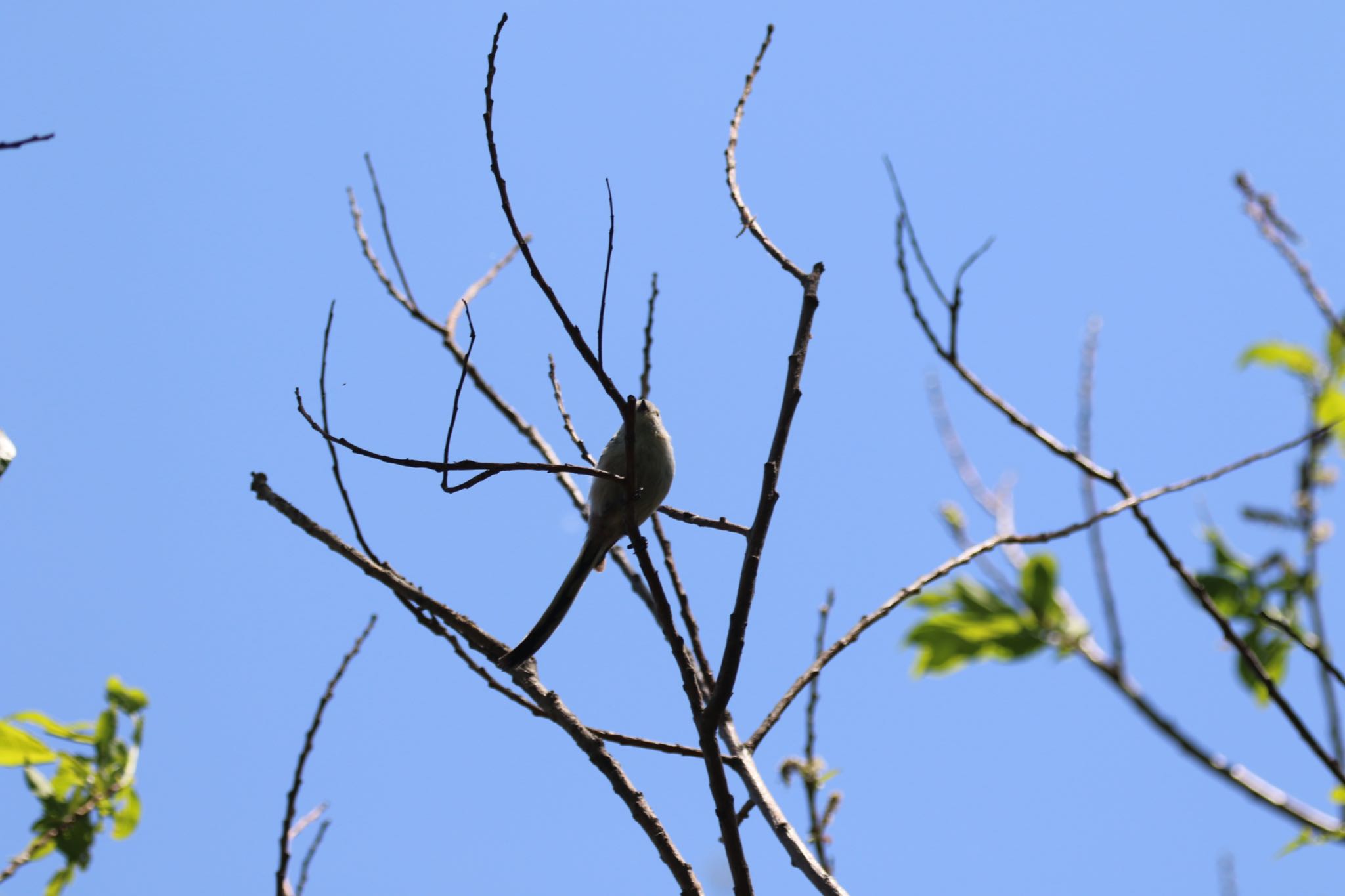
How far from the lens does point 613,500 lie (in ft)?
14.4

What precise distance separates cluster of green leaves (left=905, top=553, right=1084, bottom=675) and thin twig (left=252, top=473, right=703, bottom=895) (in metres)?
Answer: 0.90

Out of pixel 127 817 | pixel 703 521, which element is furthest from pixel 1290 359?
pixel 127 817

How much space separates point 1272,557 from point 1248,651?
45 centimetres

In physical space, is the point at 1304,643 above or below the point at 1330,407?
below

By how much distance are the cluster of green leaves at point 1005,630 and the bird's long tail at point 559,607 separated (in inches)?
52.8

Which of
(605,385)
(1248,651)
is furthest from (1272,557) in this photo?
(605,385)

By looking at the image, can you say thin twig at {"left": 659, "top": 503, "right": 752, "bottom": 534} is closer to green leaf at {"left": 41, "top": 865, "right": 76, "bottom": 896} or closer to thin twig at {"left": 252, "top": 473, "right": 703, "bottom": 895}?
thin twig at {"left": 252, "top": 473, "right": 703, "bottom": 895}

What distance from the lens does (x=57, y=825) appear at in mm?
3947

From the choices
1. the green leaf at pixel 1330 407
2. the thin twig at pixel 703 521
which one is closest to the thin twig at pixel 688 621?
the thin twig at pixel 703 521

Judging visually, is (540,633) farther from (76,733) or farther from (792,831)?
(76,733)

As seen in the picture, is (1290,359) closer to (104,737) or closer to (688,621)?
(688,621)

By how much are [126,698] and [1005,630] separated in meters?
3.34

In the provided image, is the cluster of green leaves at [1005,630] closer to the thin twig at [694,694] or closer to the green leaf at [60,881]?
the thin twig at [694,694]

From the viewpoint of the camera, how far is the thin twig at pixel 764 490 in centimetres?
293
